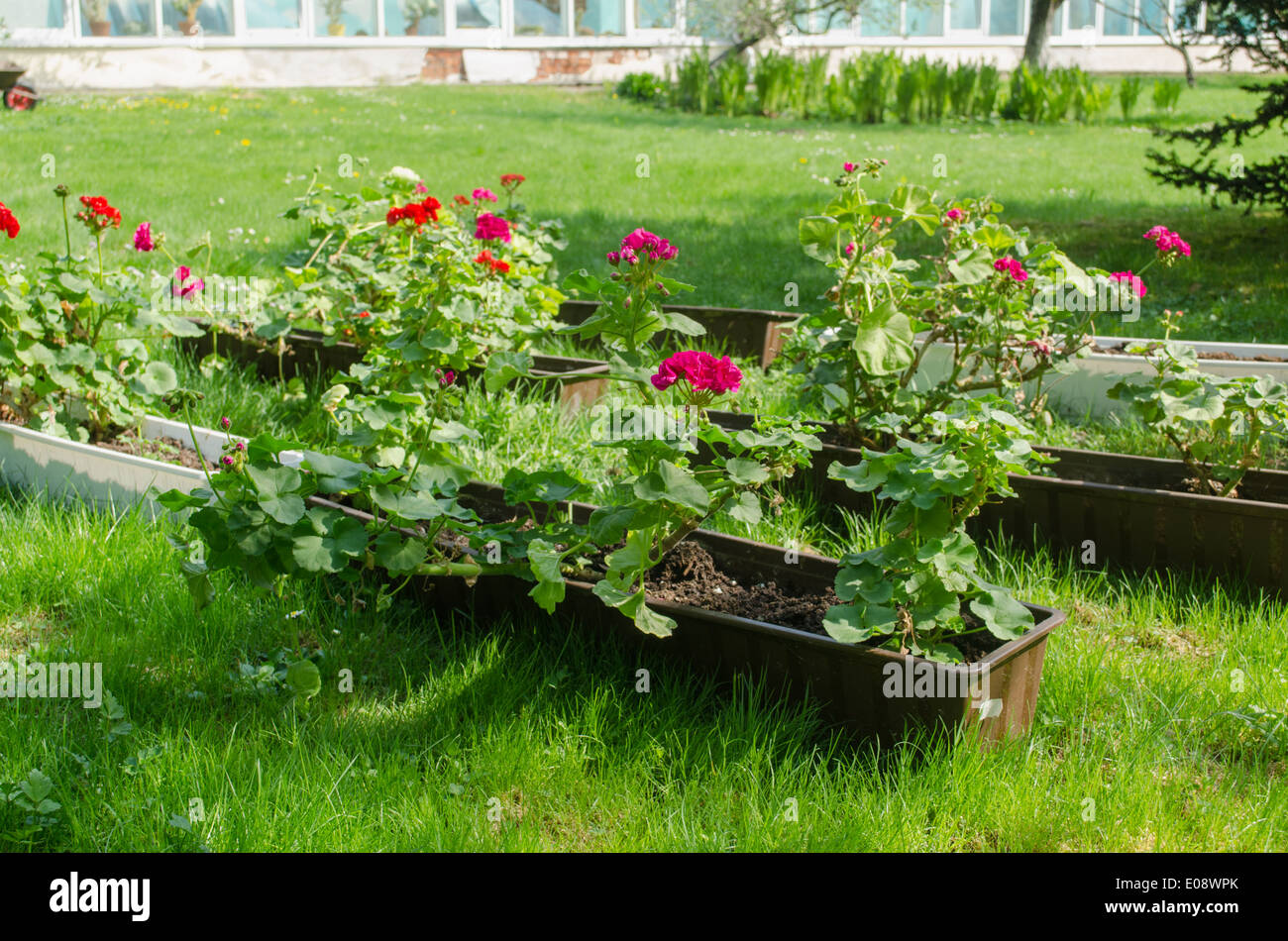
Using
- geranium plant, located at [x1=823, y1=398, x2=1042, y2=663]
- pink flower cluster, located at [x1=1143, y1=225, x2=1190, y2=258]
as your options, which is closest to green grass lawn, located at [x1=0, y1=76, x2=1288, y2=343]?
pink flower cluster, located at [x1=1143, y1=225, x2=1190, y2=258]

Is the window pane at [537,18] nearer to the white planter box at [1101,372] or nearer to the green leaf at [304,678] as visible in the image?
the white planter box at [1101,372]

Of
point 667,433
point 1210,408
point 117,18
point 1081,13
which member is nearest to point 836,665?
point 667,433

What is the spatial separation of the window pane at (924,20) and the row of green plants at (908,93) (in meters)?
8.32

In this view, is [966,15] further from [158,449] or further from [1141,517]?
[158,449]

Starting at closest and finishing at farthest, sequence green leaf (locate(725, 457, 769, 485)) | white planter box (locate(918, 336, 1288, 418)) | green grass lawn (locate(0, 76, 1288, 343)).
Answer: green leaf (locate(725, 457, 769, 485)) → white planter box (locate(918, 336, 1288, 418)) → green grass lawn (locate(0, 76, 1288, 343))

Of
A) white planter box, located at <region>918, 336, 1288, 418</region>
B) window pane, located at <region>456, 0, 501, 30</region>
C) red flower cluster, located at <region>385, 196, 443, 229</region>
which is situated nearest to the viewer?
red flower cluster, located at <region>385, 196, 443, 229</region>

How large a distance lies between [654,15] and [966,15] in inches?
250

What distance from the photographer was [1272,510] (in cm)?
251

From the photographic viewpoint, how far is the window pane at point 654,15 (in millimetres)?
19781

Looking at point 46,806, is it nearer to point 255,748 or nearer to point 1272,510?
point 255,748

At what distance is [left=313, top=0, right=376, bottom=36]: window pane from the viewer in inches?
722

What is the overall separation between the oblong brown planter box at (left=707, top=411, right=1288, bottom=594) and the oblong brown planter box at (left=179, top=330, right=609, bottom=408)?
102 cm

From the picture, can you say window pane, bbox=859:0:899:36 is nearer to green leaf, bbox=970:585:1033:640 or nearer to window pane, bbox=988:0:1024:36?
window pane, bbox=988:0:1024:36

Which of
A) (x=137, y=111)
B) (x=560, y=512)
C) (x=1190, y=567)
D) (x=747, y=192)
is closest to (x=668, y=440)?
(x=560, y=512)
